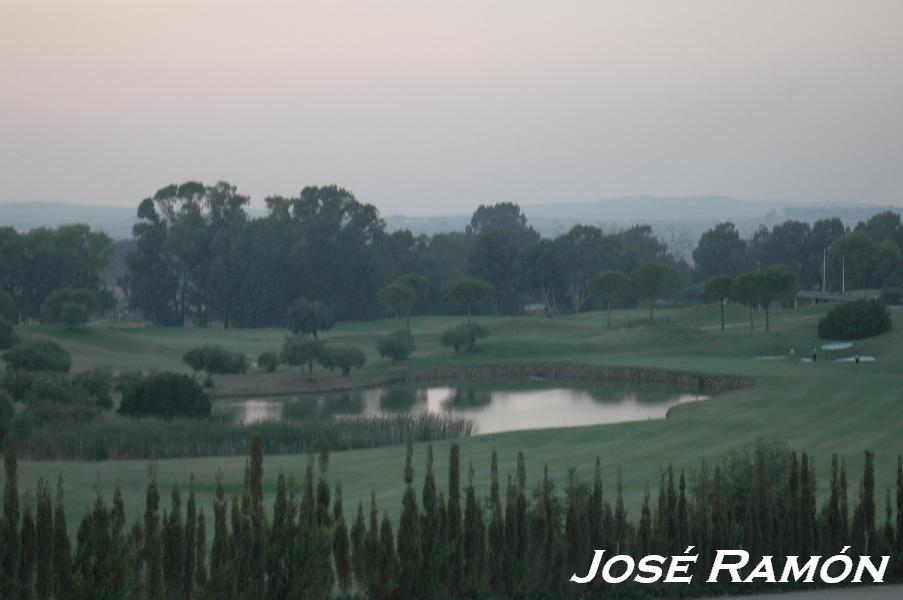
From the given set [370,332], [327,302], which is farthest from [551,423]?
[327,302]

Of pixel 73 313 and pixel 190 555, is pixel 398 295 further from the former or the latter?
pixel 190 555

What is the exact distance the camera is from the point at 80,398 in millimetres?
38094

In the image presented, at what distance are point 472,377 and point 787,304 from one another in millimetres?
32542

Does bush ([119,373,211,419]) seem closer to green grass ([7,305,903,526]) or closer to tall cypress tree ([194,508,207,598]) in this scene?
A: green grass ([7,305,903,526])

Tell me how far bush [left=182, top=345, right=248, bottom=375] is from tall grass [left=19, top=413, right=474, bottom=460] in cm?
1791

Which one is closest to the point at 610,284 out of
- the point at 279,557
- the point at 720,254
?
the point at 720,254

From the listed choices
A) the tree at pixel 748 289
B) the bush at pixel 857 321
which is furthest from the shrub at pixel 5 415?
the tree at pixel 748 289

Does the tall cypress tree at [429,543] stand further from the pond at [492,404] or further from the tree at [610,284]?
the tree at [610,284]

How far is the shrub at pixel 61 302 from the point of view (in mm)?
70062

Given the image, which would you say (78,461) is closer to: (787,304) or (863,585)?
(863,585)

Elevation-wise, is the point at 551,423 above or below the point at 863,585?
below

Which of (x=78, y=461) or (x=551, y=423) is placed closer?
(x=78, y=461)

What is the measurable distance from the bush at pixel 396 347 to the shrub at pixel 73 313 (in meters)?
16.1

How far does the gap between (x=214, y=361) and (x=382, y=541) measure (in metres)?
43.1
